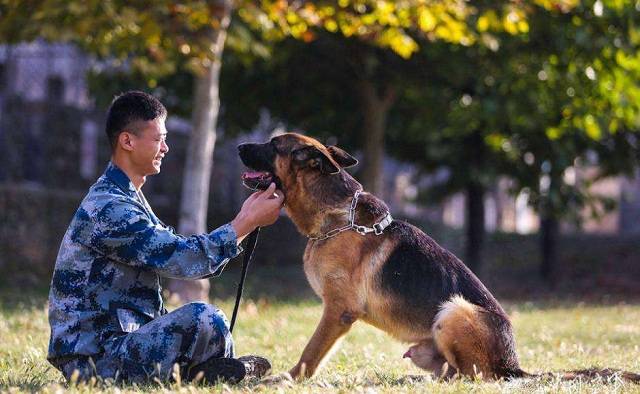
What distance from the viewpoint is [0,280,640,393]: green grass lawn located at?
5312 mm

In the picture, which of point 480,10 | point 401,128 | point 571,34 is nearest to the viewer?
point 480,10

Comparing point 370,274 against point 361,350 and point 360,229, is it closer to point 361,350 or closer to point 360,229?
point 360,229

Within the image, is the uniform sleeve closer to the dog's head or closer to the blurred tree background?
the dog's head

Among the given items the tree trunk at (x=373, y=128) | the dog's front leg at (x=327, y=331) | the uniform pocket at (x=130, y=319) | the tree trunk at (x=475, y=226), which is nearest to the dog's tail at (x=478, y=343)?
the dog's front leg at (x=327, y=331)

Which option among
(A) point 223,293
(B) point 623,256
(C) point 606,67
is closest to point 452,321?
(A) point 223,293

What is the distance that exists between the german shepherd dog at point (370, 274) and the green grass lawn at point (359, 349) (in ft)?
0.78

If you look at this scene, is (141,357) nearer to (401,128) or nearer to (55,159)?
(55,159)

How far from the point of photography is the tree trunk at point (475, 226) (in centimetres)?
2027

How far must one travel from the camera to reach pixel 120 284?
17.0ft

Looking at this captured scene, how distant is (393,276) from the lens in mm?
5957

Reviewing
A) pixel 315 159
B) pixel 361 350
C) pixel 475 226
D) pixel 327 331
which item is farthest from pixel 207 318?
pixel 475 226

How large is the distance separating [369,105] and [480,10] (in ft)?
18.2

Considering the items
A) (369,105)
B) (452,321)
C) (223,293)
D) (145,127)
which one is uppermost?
(369,105)

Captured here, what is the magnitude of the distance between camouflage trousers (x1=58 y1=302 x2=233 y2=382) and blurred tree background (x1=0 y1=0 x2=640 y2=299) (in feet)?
18.2
